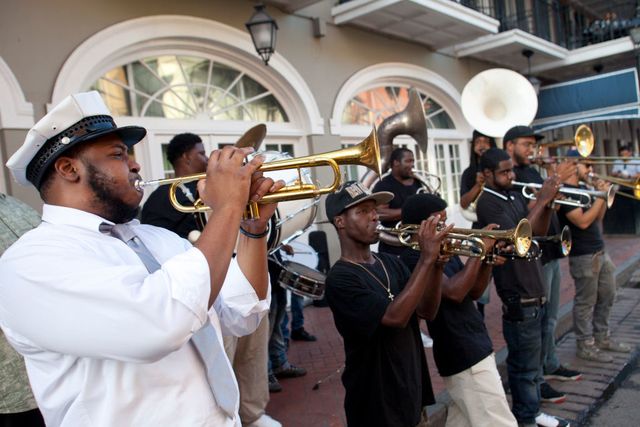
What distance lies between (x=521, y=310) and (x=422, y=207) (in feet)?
3.67

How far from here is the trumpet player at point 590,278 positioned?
15.9 ft

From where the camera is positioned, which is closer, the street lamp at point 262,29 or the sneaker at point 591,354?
the sneaker at point 591,354

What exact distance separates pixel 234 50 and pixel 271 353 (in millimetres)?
4091

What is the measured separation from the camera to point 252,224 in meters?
1.78

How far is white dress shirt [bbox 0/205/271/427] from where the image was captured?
1.26 meters

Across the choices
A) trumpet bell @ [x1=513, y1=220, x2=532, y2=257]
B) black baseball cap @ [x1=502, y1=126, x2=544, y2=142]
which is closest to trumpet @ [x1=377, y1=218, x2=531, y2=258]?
trumpet bell @ [x1=513, y1=220, x2=532, y2=257]

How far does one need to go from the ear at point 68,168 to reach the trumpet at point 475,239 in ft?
5.63

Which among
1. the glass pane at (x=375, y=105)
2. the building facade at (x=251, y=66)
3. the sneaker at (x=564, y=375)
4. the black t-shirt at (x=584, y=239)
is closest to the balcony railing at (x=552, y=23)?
the building facade at (x=251, y=66)

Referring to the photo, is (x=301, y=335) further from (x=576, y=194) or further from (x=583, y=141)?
(x=583, y=141)

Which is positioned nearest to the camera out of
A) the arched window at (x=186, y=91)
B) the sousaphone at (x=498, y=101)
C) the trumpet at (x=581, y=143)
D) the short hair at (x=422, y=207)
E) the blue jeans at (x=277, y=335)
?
the short hair at (x=422, y=207)

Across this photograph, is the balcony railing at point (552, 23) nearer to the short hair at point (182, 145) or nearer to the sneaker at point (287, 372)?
the short hair at point (182, 145)

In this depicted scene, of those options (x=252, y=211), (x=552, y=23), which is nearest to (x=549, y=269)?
(x=252, y=211)

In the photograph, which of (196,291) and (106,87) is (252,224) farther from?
(106,87)

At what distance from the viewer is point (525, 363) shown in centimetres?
349
